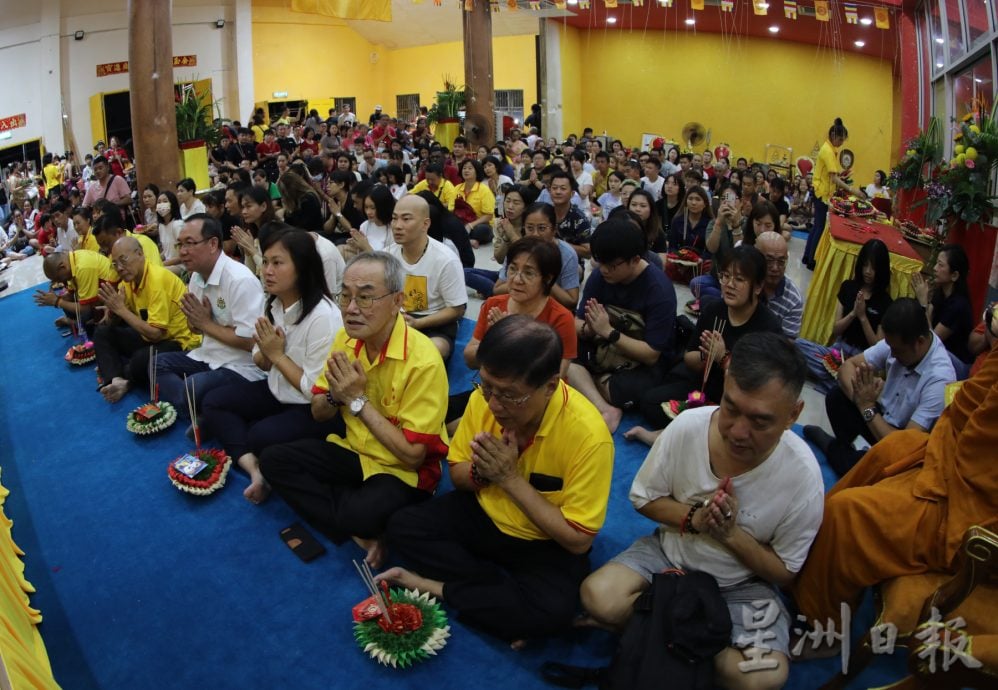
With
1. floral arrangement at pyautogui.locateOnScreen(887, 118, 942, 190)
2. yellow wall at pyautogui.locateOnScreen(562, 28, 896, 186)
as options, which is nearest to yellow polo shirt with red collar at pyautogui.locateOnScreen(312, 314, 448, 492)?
floral arrangement at pyautogui.locateOnScreen(887, 118, 942, 190)

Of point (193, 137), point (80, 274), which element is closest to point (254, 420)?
point (80, 274)

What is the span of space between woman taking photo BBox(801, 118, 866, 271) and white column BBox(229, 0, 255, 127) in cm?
1351

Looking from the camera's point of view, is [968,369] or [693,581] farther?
[968,369]

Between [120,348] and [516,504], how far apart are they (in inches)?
129

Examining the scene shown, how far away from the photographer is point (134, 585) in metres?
2.63

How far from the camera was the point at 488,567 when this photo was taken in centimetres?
238

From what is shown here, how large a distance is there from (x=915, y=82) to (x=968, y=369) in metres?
8.50

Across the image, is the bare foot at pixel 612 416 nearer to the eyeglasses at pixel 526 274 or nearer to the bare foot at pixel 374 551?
the eyeglasses at pixel 526 274

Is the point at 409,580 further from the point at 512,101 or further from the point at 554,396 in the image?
the point at 512,101

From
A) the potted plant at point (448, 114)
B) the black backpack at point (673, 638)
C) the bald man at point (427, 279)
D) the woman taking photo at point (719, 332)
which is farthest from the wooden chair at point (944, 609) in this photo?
the potted plant at point (448, 114)

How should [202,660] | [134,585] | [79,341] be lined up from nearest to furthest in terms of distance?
[202,660], [134,585], [79,341]

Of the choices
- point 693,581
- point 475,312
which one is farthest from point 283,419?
point 475,312

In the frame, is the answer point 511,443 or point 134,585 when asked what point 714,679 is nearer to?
point 511,443

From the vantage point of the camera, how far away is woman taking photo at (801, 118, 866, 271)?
7312mm
